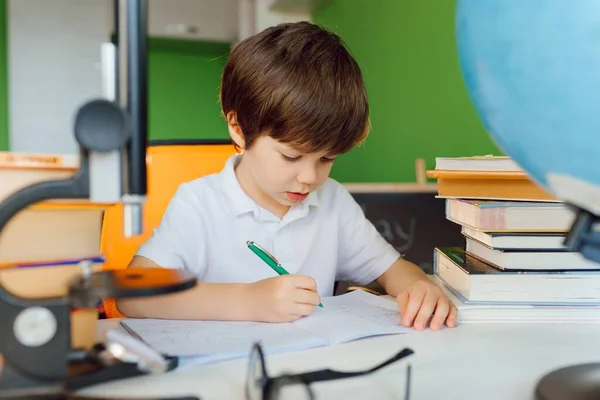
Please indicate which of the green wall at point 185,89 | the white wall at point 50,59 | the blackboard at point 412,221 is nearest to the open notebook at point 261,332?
the blackboard at point 412,221

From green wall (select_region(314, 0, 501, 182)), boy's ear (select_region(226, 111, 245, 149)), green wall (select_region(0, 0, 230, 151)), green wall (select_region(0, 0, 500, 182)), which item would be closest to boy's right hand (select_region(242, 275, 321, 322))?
boy's ear (select_region(226, 111, 245, 149))

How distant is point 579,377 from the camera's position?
1.55 ft

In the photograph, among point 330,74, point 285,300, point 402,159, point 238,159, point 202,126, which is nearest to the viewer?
point 285,300

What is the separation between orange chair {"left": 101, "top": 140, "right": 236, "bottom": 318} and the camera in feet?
3.39

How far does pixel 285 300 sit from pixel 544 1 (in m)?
0.43

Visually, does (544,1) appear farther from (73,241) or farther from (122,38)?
(73,241)

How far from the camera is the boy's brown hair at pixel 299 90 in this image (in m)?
0.85

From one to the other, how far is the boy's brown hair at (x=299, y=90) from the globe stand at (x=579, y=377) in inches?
18.2

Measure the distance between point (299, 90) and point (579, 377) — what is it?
548mm

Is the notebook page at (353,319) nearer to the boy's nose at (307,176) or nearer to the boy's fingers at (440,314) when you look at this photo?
the boy's fingers at (440,314)

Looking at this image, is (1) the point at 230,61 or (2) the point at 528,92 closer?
(2) the point at 528,92

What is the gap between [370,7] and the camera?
2199mm

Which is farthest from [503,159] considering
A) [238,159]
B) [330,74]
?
[238,159]

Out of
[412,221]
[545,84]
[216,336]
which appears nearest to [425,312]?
[216,336]
